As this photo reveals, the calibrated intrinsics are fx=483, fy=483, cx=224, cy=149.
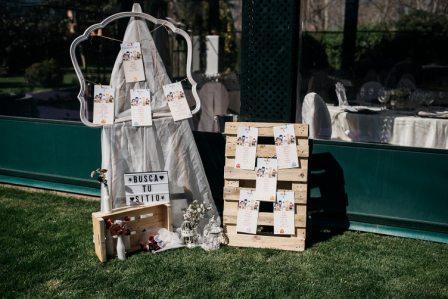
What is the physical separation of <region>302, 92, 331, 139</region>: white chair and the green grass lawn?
48.3 inches

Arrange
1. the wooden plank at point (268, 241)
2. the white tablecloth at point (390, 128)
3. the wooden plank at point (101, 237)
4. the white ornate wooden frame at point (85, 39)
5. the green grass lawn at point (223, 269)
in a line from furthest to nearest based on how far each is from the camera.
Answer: the white tablecloth at point (390, 128), the wooden plank at point (268, 241), the white ornate wooden frame at point (85, 39), the wooden plank at point (101, 237), the green grass lawn at point (223, 269)

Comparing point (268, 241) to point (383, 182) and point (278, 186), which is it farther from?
point (383, 182)

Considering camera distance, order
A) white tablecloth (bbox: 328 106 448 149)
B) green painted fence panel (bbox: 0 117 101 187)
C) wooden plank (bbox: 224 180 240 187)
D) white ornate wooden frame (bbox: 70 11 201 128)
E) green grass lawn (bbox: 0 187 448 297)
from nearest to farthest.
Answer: green grass lawn (bbox: 0 187 448 297), white ornate wooden frame (bbox: 70 11 201 128), wooden plank (bbox: 224 180 240 187), white tablecloth (bbox: 328 106 448 149), green painted fence panel (bbox: 0 117 101 187)

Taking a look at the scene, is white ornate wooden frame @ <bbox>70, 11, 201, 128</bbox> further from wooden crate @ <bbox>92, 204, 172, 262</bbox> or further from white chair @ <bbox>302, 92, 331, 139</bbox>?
white chair @ <bbox>302, 92, 331, 139</bbox>

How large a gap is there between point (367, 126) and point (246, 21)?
2012 millimetres

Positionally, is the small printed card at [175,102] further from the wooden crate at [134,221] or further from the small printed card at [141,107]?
the wooden crate at [134,221]

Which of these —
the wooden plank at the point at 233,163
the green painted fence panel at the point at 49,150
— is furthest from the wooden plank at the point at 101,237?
the green painted fence panel at the point at 49,150

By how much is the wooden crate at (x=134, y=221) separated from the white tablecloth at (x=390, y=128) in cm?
221

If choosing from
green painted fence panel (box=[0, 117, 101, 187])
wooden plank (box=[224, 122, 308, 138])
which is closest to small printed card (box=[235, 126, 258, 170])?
wooden plank (box=[224, 122, 308, 138])

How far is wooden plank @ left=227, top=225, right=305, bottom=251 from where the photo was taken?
439 centimetres

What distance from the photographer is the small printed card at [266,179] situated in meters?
4.41

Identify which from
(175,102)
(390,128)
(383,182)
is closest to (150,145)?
(175,102)

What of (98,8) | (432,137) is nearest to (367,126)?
(432,137)

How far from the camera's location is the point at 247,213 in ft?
14.7
